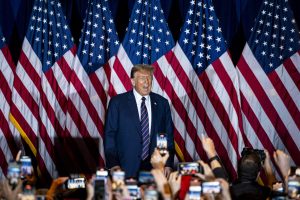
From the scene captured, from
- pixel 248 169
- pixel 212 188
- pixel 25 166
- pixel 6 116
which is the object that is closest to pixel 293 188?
pixel 212 188

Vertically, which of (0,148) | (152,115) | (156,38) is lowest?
(0,148)

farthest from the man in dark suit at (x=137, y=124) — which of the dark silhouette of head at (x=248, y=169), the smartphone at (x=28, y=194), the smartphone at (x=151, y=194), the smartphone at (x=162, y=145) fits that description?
the smartphone at (x=151, y=194)

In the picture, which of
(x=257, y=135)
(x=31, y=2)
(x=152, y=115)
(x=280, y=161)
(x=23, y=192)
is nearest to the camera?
(x=23, y=192)

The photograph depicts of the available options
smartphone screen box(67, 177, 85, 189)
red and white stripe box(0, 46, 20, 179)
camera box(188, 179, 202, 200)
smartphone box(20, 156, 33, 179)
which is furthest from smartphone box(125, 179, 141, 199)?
red and white stripe box(0, 46, 20, 179)

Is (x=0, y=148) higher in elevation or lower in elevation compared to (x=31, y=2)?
lower

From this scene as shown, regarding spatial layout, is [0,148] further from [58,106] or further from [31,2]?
[31,2]

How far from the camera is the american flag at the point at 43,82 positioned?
30.9 feet

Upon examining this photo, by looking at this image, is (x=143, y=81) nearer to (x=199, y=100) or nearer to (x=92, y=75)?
(x=199, y=100)

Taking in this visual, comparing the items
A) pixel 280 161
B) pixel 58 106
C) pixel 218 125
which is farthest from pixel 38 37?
pixel 280 161

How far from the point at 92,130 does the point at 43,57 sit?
114 cm

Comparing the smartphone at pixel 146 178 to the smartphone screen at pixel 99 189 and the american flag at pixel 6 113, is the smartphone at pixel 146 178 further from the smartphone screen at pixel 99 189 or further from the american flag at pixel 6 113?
the american flag at pixel 6 113

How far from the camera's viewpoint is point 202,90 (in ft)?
30.3

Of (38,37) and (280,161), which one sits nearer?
(280,161)

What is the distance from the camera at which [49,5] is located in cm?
952
